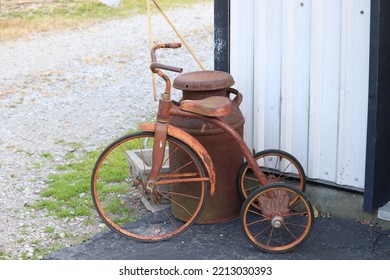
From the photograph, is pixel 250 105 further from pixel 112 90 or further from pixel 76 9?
pixel 76 9

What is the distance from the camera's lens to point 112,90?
37.4 feet

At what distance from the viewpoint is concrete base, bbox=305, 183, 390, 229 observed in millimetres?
6062

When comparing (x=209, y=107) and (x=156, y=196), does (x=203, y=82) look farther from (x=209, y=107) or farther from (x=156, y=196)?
(x=156, y=196)

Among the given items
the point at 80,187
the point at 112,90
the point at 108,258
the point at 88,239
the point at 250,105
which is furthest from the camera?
the point at 112,90

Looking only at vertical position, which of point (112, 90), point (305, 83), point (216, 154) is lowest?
point (112, 90)

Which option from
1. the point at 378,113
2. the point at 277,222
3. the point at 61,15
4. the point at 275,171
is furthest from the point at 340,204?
the point at 61,15

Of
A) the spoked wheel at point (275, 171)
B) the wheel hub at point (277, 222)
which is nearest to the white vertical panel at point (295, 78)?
the spoked wheel at point (275, 171)

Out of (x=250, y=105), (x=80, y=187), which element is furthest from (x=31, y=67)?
(x=250, y=105)

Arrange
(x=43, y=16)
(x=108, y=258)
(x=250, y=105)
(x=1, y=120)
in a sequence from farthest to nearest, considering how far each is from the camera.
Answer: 1. (x=43, y=16)
2. (x=1, y=120)
3. (x=250, y=105)
4. (x=108, y=258)

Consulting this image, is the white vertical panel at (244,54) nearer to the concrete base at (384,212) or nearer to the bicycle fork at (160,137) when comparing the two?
the bicycle fork at (160,137)

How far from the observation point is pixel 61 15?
53.3 ft

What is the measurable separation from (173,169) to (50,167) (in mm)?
2230

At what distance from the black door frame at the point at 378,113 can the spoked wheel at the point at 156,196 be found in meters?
1.15

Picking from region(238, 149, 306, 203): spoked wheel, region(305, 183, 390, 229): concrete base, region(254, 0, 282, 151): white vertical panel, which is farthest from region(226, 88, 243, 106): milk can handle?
region(305, 183, 390, 229): concrete base
